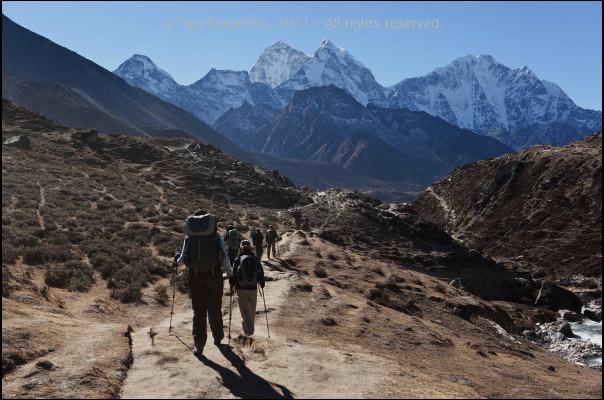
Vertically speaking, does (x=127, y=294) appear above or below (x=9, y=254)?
below

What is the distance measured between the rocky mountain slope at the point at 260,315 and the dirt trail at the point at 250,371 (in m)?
0.05

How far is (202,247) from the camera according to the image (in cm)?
1110

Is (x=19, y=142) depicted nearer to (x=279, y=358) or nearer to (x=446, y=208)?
(x=279, y=358)

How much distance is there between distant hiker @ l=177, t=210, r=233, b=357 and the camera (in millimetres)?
11094

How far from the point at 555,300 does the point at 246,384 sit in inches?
1977

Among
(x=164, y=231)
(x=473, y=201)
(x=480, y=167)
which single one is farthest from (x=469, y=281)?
(x=480, y=167)

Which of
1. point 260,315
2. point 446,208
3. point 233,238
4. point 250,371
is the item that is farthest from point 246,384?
point 446,208

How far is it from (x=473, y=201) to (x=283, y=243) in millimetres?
75636

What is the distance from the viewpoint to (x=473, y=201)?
106062 mm

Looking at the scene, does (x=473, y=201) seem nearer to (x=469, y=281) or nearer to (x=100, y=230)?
(x=469, y=281)

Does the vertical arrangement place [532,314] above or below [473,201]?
below

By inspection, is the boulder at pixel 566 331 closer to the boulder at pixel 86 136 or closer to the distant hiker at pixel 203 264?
the distant hiker at pixel 203 264

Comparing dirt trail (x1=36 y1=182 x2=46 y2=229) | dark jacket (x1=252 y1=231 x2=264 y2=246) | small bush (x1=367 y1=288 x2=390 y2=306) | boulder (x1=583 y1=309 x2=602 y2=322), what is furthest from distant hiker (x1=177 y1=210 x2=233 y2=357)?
boulder (x1=583 y1=309 x2=602 y2=322)

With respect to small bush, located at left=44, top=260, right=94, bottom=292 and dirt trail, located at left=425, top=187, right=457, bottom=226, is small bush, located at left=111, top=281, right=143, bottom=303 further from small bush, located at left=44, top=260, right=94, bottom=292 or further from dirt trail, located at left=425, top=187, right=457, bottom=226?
dirt trail, located at left=425, top=187, right=457, bottom=226
